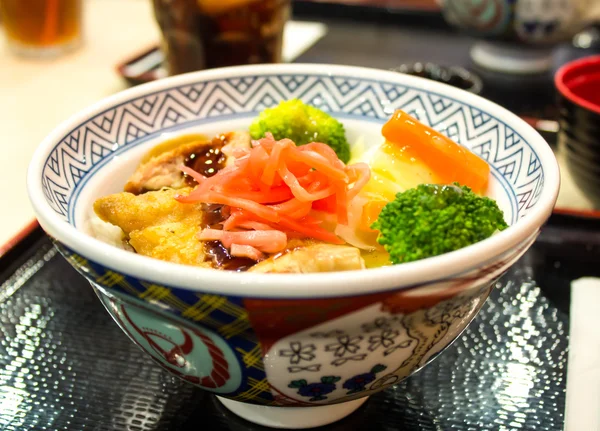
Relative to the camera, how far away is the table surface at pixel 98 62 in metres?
2.21

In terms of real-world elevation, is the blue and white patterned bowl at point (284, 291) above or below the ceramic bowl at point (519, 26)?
above

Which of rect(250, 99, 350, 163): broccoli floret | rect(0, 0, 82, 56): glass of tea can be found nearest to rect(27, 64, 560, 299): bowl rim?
rect(250, 99, 350, 163): broccoli floret

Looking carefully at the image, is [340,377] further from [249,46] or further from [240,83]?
[249,46]

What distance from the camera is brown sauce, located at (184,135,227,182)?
4.17 feet

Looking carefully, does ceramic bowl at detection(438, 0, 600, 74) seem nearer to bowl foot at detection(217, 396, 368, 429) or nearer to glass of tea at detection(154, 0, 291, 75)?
glass of tea at detection(154, 0, 291, 75)

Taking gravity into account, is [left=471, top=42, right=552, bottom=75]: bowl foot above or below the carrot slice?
below

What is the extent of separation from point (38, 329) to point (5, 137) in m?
1.29

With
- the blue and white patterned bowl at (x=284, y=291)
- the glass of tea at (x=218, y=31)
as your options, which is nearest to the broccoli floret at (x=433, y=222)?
the blue and white patterned bowl at (x=284, y=291)

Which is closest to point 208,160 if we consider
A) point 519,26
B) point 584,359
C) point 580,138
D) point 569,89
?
point 584,359

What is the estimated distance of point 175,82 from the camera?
55.9 inches

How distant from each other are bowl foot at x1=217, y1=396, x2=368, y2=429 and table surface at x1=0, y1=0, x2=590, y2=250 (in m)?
1.14

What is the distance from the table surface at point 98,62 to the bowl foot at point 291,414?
1140 mm

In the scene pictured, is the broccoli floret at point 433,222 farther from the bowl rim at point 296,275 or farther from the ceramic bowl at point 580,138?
the ceramic bowl at point 580,138

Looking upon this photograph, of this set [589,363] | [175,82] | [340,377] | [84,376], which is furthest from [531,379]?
[175,82]
